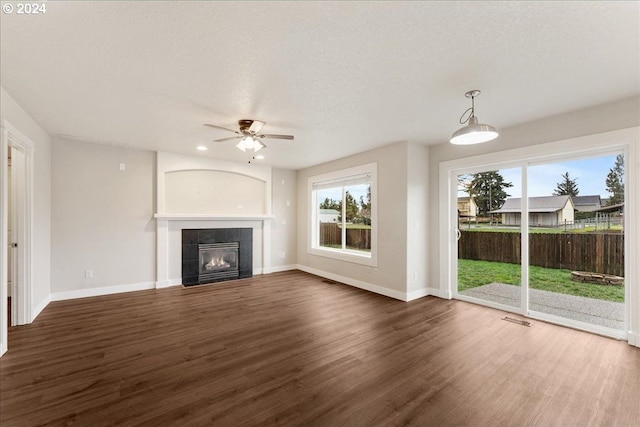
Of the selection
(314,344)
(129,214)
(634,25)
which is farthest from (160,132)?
(634,25)

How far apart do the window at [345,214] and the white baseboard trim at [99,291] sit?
3.45 m

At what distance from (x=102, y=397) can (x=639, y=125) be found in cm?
550

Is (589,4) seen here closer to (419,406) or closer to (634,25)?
(634,25)

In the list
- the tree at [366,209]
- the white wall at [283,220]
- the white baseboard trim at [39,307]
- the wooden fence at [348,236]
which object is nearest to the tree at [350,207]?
the tree at [366,209]

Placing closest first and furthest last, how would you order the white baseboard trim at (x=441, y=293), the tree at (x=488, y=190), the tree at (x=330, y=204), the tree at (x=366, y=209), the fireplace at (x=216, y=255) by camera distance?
1. the tree at (x=488, y=190)
2. the white baseboard trim at (x=441, y=293)
3. the tree at (x=366, y=209)
4. the fireplace at (x=216, y=255)
5. the tree at (x=330, y=204)

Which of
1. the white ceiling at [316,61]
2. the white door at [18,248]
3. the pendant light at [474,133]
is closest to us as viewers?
the white ceiling at [316,61]

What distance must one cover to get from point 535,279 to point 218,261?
5595 millimetres

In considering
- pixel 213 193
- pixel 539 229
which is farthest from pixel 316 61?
pixel 213 193

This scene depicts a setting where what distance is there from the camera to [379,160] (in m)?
4.94

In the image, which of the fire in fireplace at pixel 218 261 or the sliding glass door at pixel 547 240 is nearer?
the sliding glass door at pixel 547 240

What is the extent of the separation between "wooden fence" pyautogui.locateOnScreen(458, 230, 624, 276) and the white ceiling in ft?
5.19

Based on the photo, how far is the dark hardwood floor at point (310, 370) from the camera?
6.16 feet

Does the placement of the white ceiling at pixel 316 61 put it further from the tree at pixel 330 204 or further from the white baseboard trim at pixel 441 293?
the tree at pixel 330 204

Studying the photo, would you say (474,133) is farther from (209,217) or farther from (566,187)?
(209,217)
